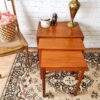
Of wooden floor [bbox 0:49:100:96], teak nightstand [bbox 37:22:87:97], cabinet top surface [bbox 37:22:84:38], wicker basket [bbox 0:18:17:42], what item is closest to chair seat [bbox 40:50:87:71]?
teak nightstand [bbox 37:22:87:97]

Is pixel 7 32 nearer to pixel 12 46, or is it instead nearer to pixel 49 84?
pixel 12 46

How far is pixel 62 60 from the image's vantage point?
131 centimetres

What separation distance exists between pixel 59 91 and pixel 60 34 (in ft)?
2.02

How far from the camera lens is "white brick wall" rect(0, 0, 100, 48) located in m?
1.74

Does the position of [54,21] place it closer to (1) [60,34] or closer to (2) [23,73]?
(1) [60,34]

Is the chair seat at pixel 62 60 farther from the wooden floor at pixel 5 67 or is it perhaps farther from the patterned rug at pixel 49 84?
the wooden floor at pixel 5 67

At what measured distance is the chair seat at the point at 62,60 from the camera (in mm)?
1238

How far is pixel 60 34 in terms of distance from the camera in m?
1.60

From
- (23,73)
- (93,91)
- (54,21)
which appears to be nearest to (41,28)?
(54,21)

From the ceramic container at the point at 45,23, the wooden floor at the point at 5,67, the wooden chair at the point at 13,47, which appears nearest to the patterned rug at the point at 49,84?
the wooden floor at the point at 5,67

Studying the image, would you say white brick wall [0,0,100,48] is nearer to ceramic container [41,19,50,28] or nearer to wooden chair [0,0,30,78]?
ceramic container [41,19,50,28]

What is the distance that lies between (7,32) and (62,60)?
24.7 inches

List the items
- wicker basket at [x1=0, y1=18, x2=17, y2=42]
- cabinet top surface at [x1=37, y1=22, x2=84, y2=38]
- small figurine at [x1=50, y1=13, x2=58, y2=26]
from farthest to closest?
small figurine at [x1=50, y1=13, x2=58, y2=26] < cabinet top surface at [x1=37, y1=22, x2=84, y2=38] < wicker basket at [x1=0, y1=18, x2=17, y2=42]

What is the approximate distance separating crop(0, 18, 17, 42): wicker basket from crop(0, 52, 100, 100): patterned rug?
0.45m
